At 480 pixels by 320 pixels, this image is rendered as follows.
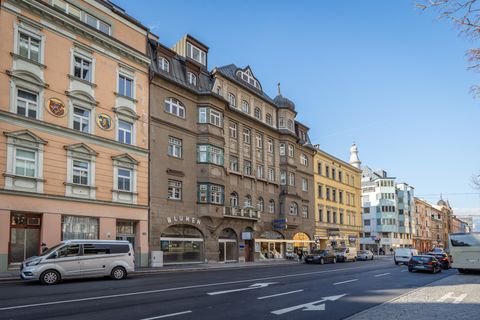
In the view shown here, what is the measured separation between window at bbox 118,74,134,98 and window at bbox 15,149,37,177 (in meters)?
8.12

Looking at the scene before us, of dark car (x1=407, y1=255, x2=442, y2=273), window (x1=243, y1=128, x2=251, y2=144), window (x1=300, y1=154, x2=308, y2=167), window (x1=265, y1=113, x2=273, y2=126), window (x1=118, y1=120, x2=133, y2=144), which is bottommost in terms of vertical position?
dark car (x1=407, y1=255, x2=442, y2=273)

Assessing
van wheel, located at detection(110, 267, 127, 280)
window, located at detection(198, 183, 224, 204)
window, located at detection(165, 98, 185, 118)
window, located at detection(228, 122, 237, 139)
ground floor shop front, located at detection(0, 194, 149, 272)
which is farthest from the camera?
window, located at detection(228, 122, 237, 139)

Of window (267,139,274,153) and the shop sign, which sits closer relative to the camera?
the shop sign

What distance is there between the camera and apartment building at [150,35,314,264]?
3353 centimetres

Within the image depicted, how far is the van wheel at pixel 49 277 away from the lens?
18328 millimetres

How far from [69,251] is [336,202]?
1896 inches

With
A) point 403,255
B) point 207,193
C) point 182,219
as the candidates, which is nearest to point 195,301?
point 182,219

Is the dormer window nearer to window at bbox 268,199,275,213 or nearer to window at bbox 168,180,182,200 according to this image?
window at bbox 168,180,182,200

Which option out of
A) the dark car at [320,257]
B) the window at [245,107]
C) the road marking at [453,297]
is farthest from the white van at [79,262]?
the window at [245,107]

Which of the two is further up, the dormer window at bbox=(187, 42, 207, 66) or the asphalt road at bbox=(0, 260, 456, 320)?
the dormer window at bbox=(187, 42, 207, 66)

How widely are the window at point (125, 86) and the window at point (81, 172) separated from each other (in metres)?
5.96

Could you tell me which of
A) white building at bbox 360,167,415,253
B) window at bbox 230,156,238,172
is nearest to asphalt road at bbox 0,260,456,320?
window at bbox 230,156,238,172

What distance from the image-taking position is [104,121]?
94.4 feet

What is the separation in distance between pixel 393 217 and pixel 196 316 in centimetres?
9476
